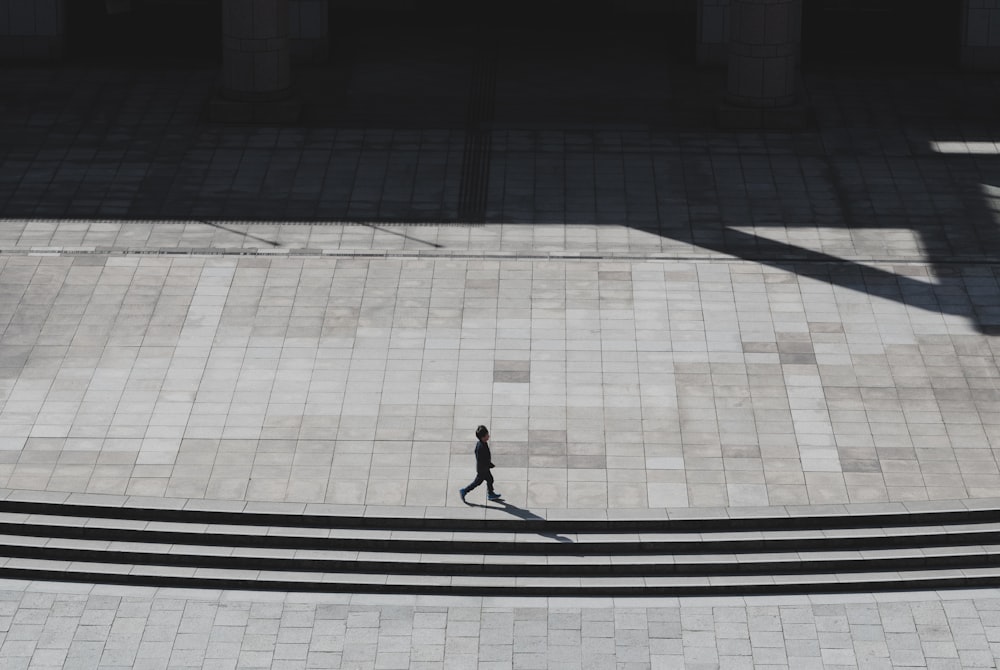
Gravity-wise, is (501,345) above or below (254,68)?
below

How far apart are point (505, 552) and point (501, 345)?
593 centimetres

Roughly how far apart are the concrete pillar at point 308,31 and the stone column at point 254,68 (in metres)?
3.39

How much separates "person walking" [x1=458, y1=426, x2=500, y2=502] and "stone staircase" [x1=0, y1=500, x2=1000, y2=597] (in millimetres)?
525

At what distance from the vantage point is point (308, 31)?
41875 mm

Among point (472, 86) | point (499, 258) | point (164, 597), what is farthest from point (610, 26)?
point (164, 597)

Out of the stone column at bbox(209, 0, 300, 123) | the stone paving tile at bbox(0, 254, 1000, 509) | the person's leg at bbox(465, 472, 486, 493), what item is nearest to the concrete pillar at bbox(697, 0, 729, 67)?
the stone column at bbox(209, 0, 300, 123)

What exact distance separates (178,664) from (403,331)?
929cm

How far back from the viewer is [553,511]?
24672 mm

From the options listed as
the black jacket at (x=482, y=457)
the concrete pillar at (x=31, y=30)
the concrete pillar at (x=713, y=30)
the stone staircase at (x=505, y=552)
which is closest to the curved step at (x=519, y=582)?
the stone staircase at (x=505, y=552)

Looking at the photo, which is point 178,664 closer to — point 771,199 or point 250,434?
point 250,434

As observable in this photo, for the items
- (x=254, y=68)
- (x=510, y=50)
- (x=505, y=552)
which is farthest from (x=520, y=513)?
(x=510, y=50)

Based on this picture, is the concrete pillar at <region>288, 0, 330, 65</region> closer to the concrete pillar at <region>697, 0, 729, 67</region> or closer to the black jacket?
the concrete pillar at <region>697, 0, 729, 67</region>

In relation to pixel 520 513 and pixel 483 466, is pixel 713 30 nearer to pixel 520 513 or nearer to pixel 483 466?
pixel 520 513

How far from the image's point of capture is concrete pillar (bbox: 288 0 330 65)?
4175 cm
